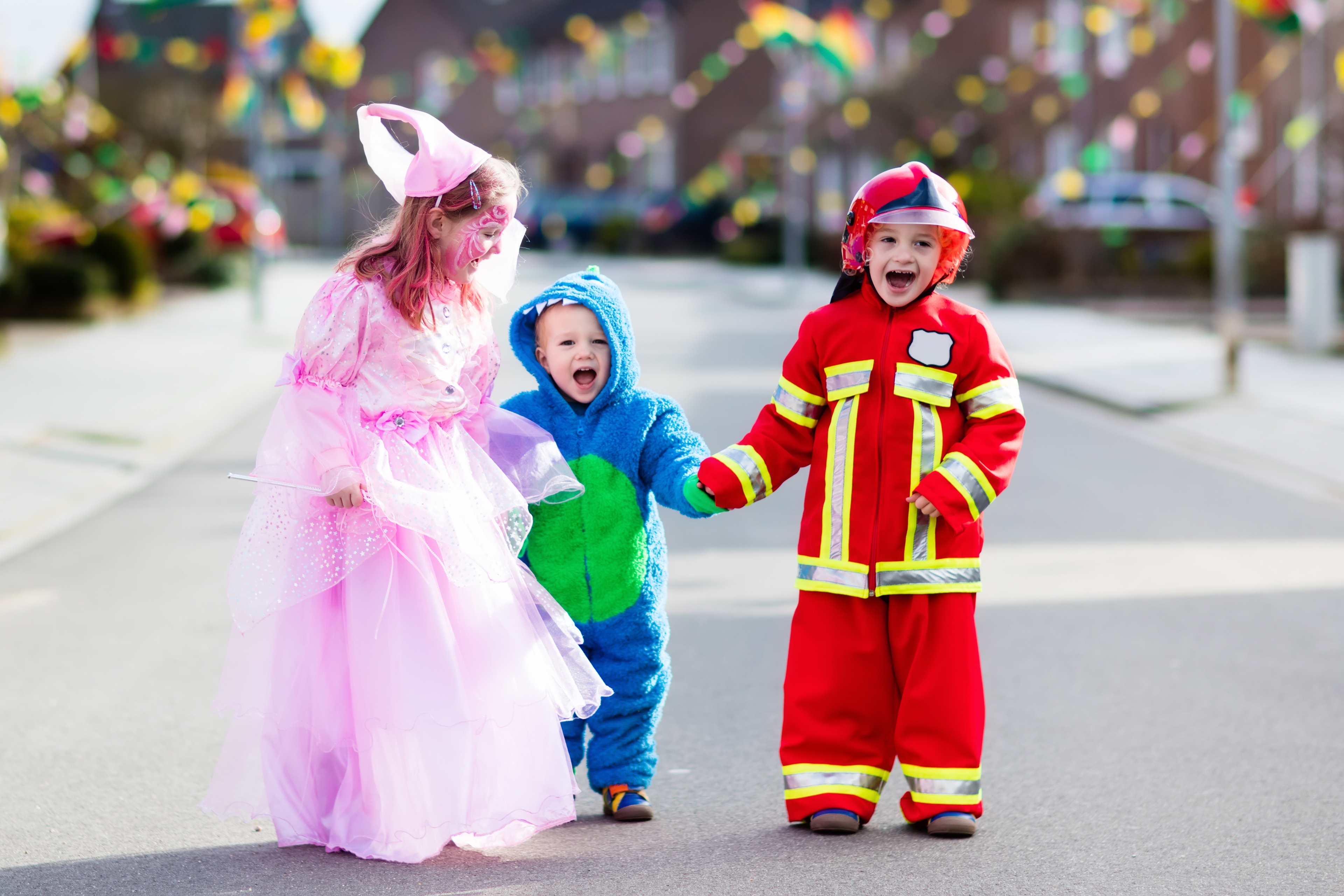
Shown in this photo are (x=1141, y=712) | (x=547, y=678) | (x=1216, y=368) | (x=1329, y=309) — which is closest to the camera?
(x=547, y=678)

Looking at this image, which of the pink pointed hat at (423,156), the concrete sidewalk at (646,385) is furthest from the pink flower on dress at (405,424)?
the concrete sidewalk at (646,385)

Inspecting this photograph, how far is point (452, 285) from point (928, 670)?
1495 millimetres

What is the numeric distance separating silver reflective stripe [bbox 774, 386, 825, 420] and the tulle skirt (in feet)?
2.62

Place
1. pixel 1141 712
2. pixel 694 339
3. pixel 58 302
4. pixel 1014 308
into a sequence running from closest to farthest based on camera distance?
pixel 1141 712 < pixel 694 339 < pixel 58 302 < pixel 1014 308

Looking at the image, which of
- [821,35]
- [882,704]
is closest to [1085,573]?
[882,704]

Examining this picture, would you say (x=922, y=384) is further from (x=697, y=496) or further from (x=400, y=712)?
(x=400, y=712)

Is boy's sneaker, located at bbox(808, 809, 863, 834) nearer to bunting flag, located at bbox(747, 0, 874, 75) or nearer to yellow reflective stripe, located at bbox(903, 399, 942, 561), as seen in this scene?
yellow reflective stripe, located at bbox(903, 399, 942, 561)

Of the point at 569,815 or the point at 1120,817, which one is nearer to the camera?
the point at 569,815

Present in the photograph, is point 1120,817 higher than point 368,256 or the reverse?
the reverse

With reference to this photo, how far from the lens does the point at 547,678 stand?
3.96 m

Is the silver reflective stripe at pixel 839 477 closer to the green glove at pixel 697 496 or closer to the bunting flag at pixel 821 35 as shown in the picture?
the green glove at pixel 697 496

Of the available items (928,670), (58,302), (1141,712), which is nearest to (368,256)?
(928,670)

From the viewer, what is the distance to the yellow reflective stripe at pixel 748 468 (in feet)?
13.5

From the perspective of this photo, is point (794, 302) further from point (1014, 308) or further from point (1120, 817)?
point (1120, 817)
